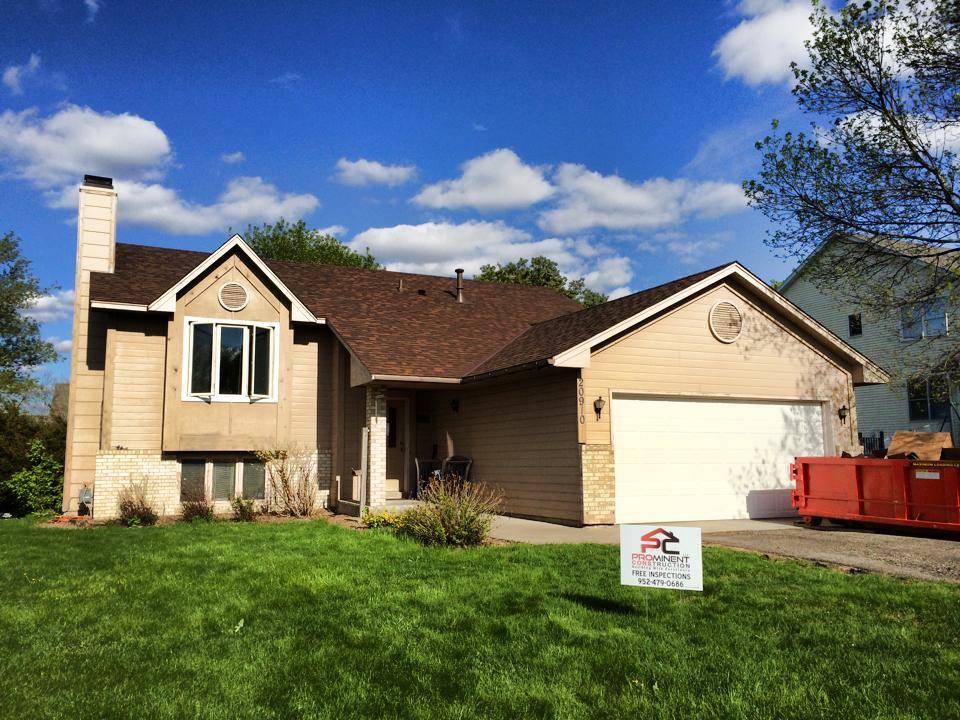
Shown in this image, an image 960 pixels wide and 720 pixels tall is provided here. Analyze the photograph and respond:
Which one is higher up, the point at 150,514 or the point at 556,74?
the point at 556,74

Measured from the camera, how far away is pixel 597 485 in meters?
13.8

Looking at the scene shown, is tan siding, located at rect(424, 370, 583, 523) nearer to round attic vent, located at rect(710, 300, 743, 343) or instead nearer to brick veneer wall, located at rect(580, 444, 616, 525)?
brick veneer wall, located at rect(580, 444, 616, 525)

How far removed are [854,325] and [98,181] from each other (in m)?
27.4

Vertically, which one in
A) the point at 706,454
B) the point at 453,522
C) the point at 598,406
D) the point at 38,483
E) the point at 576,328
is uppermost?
the point at 576,328

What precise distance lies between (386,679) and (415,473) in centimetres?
A: 1315

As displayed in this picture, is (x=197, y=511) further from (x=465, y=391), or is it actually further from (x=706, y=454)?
(x=706, y=454)

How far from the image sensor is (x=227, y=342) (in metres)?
16.6

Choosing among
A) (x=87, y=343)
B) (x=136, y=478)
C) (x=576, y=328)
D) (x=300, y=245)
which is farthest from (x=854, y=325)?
(x=300, y=245)

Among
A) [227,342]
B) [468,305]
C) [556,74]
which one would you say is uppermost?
[556,74]

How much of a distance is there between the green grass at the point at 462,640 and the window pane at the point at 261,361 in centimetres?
734

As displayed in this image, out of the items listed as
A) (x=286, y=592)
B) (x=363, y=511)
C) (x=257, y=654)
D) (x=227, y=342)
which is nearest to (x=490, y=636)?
(x=257, y=654)

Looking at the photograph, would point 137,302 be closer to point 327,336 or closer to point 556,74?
point 327,336

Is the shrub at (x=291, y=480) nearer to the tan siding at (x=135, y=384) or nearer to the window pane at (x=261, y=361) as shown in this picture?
the window pane at (x=261, y=361)

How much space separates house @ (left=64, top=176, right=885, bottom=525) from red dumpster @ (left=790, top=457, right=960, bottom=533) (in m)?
1.84
